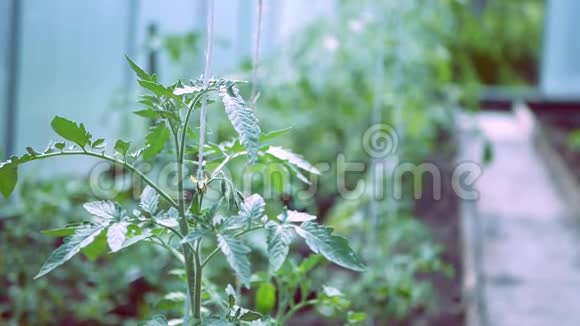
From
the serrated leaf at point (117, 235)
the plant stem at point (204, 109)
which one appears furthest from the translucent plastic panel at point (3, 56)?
the serrated leaf at point (117, 235)

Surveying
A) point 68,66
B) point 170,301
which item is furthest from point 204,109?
point 68,66

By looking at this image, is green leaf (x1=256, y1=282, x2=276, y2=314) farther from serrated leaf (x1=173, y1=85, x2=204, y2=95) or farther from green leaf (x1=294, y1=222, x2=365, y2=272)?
serrated leaf (x1=173, y1=85, x2=204, y2=95)

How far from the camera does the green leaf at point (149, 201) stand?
0.98m

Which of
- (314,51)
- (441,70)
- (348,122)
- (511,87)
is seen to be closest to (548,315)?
(441,70)

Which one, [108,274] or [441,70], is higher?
[441,70]

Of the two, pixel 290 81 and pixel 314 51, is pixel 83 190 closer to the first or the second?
pixel 290 81

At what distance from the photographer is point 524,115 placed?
24.7ft

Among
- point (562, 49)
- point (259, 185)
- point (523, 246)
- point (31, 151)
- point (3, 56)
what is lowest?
point (523, 246)

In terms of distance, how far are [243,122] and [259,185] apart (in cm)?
155

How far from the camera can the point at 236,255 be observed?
885 millimetres

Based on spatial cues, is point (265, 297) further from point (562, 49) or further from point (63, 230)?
point (562, 49)

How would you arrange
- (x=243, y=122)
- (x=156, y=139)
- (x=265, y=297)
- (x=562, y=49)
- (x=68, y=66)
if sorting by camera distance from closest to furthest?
(x=243, y=122), (x=156, y=139), (x=265, y=297), (x=68, y=66), (x=562, y=49)

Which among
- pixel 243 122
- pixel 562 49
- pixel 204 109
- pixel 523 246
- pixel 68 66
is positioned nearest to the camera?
pixel 243 122

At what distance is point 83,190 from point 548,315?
179cm
